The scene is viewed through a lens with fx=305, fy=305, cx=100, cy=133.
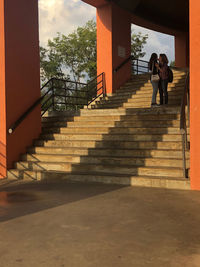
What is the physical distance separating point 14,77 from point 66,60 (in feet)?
70.9

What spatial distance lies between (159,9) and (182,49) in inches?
160

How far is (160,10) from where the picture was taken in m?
13.1

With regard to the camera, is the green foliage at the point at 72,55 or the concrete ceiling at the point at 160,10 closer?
the concrete ceiling at the point at 160,10

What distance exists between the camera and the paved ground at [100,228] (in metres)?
2.49

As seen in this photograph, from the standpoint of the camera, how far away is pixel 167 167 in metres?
5.54

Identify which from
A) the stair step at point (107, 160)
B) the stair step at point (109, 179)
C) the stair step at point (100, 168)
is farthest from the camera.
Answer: the stair step at point (107, 160)

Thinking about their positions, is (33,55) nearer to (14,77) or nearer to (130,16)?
(14,77)

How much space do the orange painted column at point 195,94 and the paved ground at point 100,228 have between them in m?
0.42

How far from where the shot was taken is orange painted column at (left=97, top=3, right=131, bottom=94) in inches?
460

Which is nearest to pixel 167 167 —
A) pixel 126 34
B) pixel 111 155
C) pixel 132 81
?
pixel 111 155

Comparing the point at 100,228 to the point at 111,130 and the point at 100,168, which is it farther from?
the point at 111,130

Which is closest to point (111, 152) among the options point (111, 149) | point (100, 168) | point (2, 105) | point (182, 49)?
point (111, 149)

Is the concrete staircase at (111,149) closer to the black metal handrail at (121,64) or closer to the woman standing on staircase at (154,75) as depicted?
the woman standing on staircase at (154,75)

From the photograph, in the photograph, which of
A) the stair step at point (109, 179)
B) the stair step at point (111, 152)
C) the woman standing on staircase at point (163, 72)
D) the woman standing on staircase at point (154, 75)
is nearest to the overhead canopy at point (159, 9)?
the woman standing on staircase at point (154, 75)
